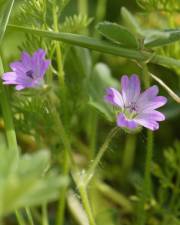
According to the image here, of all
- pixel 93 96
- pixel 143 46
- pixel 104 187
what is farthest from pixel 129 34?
pixel 104 187

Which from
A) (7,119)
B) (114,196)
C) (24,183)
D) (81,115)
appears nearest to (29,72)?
(7,119)

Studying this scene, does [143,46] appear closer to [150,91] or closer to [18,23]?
[150,91]

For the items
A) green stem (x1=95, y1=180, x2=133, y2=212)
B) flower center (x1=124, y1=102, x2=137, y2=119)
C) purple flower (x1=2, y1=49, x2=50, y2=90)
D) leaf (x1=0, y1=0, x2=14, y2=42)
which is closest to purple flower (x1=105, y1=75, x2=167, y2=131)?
flower center (x1=124, y1=102, x2=137, y2=119)

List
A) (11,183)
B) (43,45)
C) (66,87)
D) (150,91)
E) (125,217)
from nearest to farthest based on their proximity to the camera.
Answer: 1. (11,183)
2. (150,91)
3. (43,45)
4. (66,87)
5. (125,217)

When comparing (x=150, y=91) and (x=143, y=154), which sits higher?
(x=150, y=91)

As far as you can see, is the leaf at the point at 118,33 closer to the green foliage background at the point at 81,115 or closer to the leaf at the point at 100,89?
the green foliage background at the point at 81,115
